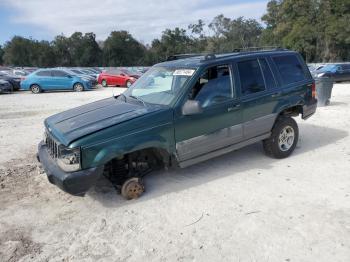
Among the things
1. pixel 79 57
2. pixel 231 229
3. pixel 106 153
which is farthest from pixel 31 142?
pixel 79 57

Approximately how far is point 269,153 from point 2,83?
20160mm

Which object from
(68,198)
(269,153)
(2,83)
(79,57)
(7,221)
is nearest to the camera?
(7,221)

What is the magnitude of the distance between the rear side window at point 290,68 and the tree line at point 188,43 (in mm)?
50171

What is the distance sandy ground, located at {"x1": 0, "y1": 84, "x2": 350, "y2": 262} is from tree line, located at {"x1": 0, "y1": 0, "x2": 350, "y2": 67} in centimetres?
5174

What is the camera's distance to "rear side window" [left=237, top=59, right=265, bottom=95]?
5645mm

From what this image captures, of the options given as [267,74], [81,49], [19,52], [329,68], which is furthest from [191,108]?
[19,52]

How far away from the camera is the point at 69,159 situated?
14.3 ft

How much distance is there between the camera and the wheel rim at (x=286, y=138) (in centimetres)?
628

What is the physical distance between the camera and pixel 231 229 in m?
3.98

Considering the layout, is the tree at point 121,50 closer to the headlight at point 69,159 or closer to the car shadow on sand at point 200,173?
the car shadow on sand at point 200,173

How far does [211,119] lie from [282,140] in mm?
1788

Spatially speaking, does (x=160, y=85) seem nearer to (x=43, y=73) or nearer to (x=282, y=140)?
(x=282, y=140)

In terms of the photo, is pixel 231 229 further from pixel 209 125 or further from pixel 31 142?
pixel 31 142

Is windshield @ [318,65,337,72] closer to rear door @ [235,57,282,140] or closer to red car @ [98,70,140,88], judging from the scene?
red car @ [98,70,140,88]
